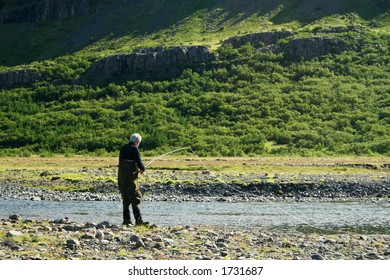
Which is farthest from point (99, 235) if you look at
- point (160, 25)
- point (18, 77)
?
point (160, 25)

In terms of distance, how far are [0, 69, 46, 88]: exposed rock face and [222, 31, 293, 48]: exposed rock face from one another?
26268 mm

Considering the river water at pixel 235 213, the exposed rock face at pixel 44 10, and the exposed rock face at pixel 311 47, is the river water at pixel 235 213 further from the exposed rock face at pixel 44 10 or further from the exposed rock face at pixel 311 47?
the exposed rock face at pixel 44 10

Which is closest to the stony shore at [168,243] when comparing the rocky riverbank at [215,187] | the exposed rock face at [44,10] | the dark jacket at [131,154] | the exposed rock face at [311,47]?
the dark jacket at [131,154]

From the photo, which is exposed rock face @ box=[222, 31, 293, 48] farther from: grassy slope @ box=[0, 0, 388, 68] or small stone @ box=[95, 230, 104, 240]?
small stone @ box=[95, 230, 104, 240]

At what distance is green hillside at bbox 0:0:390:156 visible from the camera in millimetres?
85625

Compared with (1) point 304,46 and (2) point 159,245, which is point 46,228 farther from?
(1) point 304,46

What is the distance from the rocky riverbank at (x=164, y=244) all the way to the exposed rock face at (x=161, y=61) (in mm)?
84585

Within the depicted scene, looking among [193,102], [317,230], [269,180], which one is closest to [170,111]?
[193,102]

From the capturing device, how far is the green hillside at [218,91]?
85625 mm

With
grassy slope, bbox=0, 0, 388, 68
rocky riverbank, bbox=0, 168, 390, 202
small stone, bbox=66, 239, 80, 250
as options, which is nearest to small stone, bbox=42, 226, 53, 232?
small stone, bbox=66, 239, 80, 250

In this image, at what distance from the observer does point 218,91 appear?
334 feet

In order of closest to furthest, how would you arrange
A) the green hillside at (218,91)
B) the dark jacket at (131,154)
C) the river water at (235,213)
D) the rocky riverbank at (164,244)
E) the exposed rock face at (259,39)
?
the rocky riverbank at (164,244)
the dark jacket at (131,154)
the river water at (235,213)
the green hillside at (218,91)
the exposed rock face at (259,39)

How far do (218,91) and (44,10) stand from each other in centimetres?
6358

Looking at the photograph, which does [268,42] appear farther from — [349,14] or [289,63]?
[349,14]
